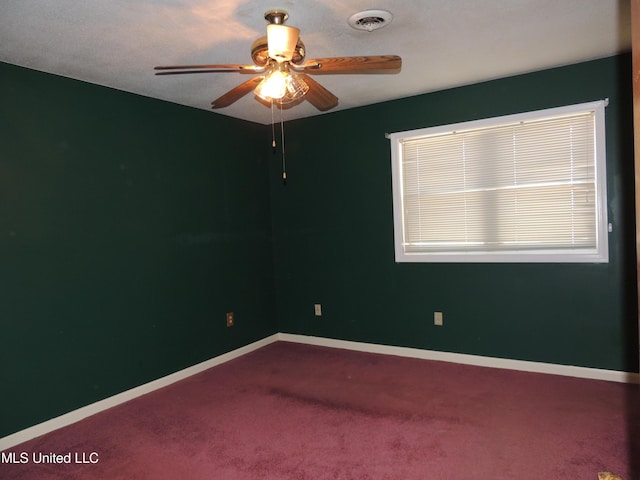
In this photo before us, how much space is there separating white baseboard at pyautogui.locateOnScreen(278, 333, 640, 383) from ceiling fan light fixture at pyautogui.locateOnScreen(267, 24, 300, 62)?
9.71 ft

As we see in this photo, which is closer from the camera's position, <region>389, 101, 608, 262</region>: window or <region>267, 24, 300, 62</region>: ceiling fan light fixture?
<region>267, 24, 300, 62</region>: ceiling fan light fixture

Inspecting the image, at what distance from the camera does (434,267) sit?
4.00 meters

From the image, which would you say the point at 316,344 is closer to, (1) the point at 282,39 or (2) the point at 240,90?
(2) the point at 240,90

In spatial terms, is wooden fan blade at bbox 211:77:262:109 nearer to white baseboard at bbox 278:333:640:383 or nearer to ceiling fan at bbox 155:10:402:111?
ceiling fan at bbox 155:10:402:111

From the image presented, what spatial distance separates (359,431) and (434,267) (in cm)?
172

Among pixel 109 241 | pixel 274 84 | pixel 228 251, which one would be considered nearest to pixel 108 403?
pixel 109 241

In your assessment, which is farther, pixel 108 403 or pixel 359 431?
pixel 108 403

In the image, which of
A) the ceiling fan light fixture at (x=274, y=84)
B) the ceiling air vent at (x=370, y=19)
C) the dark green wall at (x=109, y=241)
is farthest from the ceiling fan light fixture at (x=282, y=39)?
the dark green wall at (x=109, y=241)

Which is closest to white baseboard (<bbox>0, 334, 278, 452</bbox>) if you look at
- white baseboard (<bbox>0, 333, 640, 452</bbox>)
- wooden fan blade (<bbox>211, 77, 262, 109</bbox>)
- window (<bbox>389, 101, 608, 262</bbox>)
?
white baseboard (<bbox>0, 333, 640, 452</bbox>)

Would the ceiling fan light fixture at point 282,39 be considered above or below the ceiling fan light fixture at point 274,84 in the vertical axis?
above

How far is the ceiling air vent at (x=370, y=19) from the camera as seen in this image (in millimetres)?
2287

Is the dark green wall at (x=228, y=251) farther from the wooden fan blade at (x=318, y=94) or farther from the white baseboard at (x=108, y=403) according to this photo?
the wooden fan blade at (x=318, y=94)

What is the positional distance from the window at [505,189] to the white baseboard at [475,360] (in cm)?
82

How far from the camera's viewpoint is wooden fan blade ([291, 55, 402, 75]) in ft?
6.98
